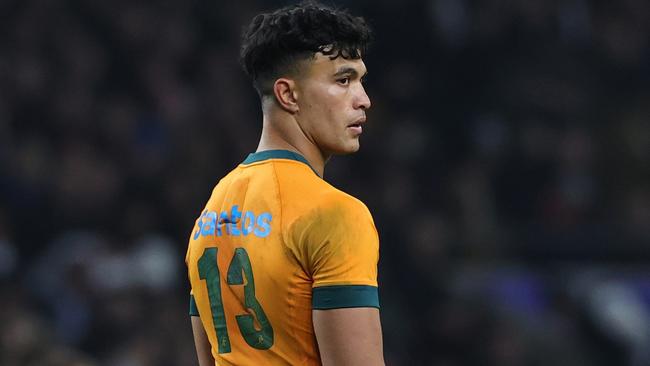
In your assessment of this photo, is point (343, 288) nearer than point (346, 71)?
Yes

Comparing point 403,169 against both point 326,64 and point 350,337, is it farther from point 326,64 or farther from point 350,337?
point 350,337

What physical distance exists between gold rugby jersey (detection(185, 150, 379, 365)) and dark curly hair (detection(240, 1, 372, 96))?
8.4 inches

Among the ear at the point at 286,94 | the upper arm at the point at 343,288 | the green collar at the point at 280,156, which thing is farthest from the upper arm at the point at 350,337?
the ear at the point at 286,94

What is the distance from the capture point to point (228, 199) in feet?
10.2

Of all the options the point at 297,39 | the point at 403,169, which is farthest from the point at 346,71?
the point at 403,169

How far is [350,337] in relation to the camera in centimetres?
280

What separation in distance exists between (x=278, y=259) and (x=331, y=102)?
44 cm

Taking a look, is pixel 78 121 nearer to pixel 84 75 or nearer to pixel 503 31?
pixel 84 75

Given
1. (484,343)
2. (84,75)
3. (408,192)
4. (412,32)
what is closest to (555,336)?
(484,343)

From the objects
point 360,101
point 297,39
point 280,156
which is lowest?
point 280,156

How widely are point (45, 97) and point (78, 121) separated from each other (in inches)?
14.2

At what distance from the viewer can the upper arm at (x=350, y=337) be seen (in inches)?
110

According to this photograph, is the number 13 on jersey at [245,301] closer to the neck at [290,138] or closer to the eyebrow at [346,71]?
the neck at [290,138]

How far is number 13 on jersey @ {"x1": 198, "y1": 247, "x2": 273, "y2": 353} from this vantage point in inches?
116
